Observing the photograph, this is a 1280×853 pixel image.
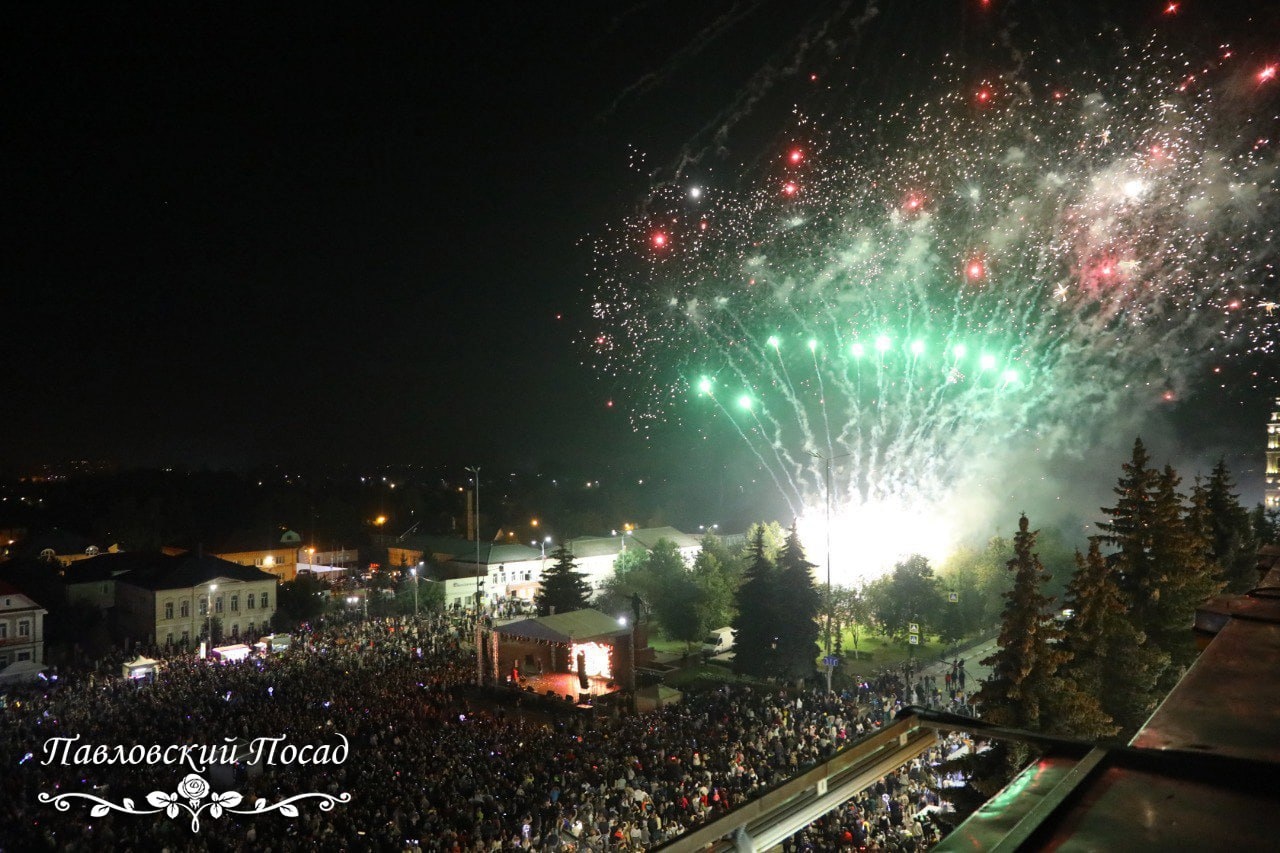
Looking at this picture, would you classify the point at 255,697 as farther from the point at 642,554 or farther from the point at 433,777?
the point at 642,554

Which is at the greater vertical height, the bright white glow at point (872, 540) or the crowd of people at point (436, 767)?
the bright white glow at point (872, 540)

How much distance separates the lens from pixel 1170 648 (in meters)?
18.1

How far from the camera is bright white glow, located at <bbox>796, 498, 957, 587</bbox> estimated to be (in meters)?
40.5

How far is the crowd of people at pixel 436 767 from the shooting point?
12.9 meters

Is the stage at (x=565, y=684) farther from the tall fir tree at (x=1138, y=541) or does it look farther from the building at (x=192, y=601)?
the building at (x=192, y=601)

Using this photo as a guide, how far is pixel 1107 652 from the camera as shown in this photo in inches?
606

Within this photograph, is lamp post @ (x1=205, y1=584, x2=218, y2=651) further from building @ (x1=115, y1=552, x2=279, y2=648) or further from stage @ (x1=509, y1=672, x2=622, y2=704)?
stage @ (x1=509, y1=672, x2=622, y2=704)

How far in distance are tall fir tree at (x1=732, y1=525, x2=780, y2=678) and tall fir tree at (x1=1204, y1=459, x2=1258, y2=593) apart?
13.6 meters

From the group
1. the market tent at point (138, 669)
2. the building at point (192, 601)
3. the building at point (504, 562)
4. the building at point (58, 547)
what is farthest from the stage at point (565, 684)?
the building at point (58, 547)

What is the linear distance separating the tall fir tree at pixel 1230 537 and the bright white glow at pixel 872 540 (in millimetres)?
14454

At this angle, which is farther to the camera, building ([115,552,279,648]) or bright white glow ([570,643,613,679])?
building ([115,552,279,648])

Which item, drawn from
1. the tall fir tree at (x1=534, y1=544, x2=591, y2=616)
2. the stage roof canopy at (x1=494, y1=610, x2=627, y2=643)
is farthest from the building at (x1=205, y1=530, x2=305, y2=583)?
the stage roof canopy at (x1=494, y1=610, x2=627, y2=643)

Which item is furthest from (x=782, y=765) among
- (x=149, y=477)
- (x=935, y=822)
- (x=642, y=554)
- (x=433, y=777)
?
(x=149, y=477)

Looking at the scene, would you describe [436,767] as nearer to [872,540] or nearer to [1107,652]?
[1107,652]
